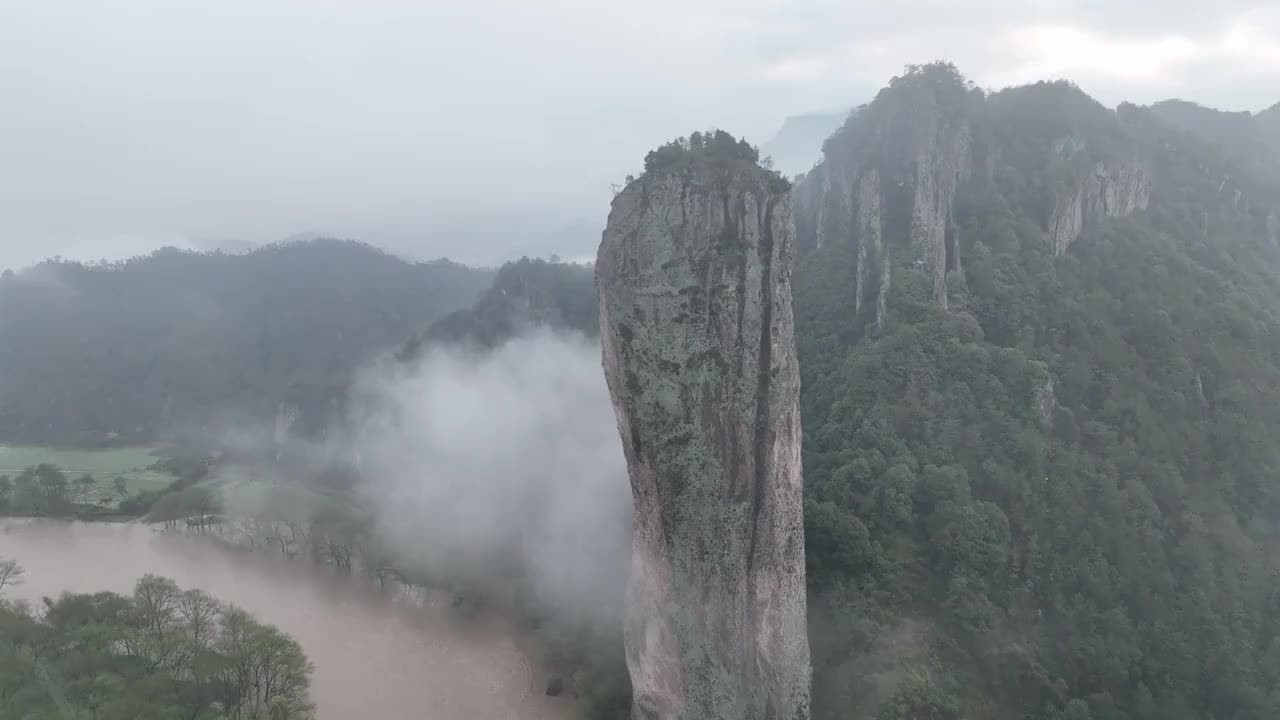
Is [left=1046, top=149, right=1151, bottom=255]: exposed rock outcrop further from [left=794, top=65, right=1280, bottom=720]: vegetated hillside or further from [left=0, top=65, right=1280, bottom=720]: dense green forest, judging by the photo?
[left=0, top=65, right=1280, bottom=720]: dense green forest

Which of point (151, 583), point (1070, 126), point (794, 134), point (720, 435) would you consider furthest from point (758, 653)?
point (794, 134)

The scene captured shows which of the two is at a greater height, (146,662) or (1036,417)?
(1036,417)

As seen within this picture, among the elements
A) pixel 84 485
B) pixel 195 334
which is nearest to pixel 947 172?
pixel 84 485

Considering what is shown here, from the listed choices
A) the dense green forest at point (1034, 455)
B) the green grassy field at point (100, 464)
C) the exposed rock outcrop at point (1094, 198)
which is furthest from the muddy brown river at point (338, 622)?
the exposed rock outcrop at point (1094, 198)

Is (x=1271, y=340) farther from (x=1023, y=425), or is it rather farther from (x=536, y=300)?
(x=536, y=300)

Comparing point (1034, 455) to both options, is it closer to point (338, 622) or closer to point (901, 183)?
point (901, 183)
